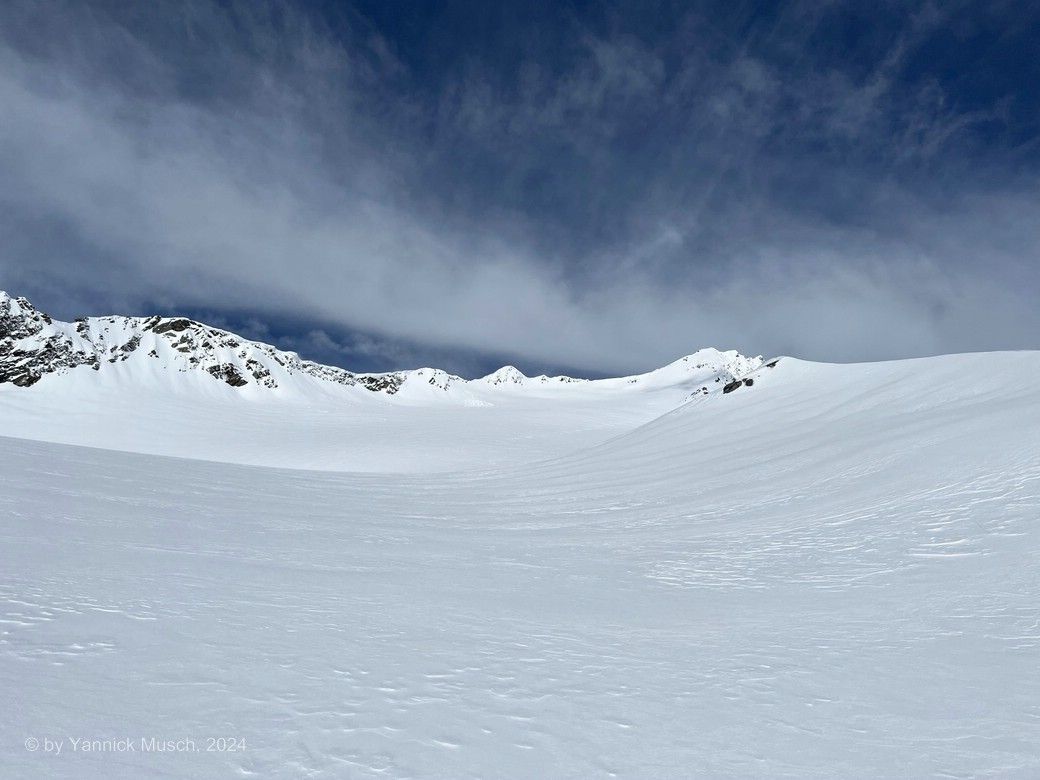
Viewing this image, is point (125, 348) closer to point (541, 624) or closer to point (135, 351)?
point (135, 351)

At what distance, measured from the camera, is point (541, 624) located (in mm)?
5379

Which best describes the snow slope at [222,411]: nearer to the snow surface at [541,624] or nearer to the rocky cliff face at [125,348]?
the rocky cliff face at [125,348]

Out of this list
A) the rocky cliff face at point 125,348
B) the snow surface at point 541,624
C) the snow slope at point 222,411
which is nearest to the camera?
the snow surface at point 541,624

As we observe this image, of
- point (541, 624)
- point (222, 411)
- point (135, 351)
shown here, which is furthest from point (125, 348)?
point (541, 624)

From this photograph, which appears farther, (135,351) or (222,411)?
(135,351)

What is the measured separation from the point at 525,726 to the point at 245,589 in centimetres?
373

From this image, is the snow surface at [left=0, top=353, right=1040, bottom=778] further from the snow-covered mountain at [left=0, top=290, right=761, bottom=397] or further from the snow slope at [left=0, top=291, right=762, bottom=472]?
the snow-covered mountain at [left=0, top=290, right=761, bottom=397]

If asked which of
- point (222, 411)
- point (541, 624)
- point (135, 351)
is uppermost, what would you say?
point (135, 351)

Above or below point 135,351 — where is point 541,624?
below

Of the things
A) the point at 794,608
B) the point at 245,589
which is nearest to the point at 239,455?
the point at 245,589

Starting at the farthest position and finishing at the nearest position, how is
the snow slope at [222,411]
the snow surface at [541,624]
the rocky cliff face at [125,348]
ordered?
1. the rocky cliff face at [125,348]
2. the snow slope at [222,411]
3. the snow surface at [541,624]

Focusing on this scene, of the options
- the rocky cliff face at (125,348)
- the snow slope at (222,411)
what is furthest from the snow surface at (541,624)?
the rocky cliff face at (125,348)

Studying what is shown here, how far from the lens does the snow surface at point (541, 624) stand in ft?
10.0

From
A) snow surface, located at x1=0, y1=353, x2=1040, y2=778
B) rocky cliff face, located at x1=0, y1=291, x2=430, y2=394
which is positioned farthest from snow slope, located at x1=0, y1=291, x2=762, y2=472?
snow surface, located at x1=0, y1=353, x2=1040, y2=778
